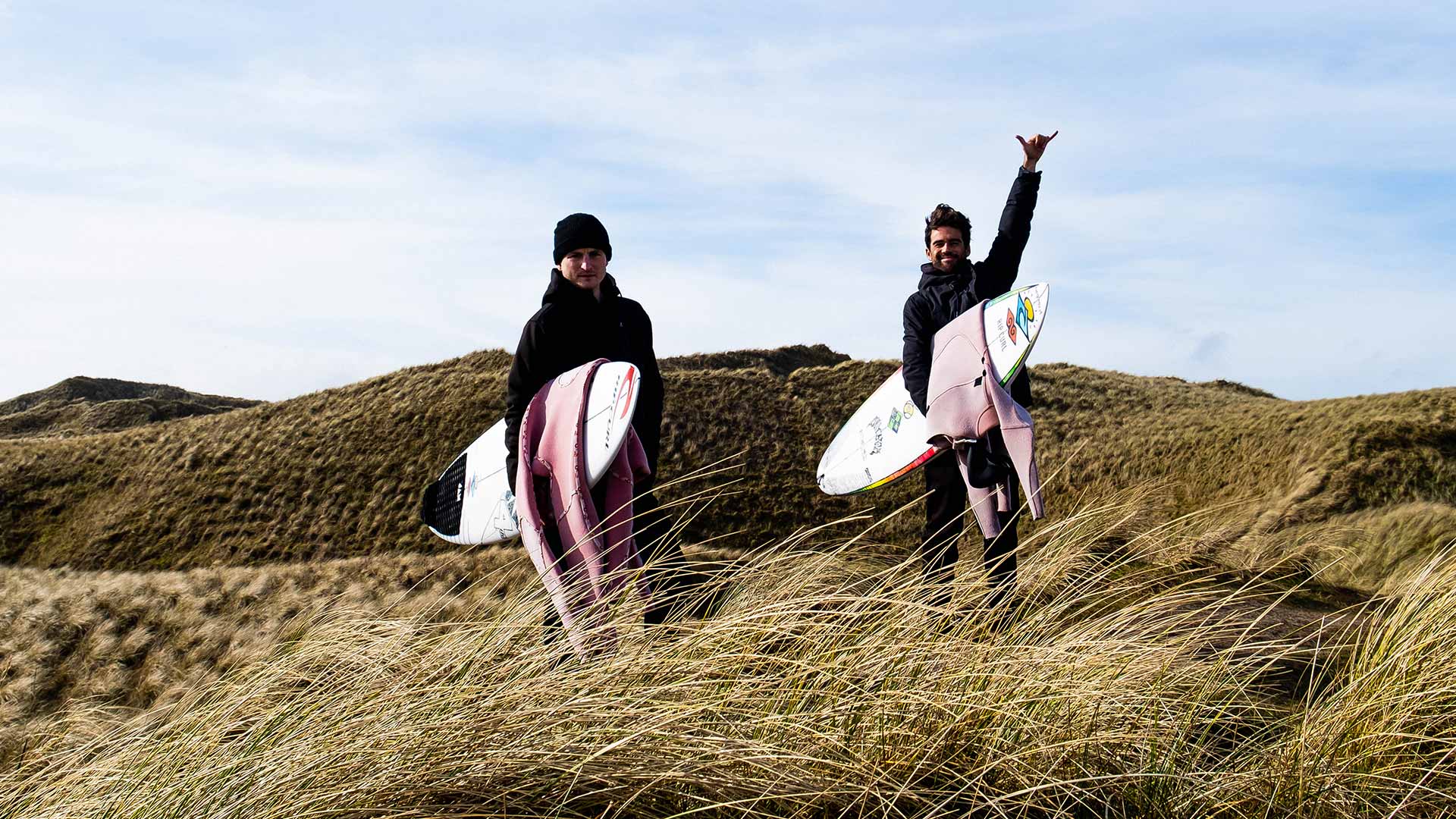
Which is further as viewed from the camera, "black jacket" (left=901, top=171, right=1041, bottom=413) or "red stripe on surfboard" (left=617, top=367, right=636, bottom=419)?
"black jacket" (left=901, top=171, right=1041, bottom=413)

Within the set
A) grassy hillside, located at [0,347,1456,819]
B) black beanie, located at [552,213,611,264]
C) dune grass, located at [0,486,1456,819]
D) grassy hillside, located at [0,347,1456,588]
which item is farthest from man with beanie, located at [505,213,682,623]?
grassy hillside, located at [0,347,1456,588]

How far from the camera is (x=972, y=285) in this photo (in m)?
5.89

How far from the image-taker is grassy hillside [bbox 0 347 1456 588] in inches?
526

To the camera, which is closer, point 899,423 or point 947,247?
point 947,247

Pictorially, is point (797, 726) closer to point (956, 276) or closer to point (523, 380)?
point (523, 380)

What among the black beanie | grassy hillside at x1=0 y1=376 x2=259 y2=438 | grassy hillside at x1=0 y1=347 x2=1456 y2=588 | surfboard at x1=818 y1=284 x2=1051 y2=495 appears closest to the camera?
the black beanie

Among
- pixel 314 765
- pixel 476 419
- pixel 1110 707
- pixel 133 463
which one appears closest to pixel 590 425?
pixel 314 765

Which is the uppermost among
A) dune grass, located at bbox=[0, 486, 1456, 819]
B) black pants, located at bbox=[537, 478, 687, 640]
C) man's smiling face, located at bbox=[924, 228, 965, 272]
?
man's smiling face, located at bbox=[924, 228, 965, 272]

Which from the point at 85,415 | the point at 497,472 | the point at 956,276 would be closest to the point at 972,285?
the point at 956,276

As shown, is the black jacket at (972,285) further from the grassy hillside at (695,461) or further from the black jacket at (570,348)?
the grassy hillside at (695,461)

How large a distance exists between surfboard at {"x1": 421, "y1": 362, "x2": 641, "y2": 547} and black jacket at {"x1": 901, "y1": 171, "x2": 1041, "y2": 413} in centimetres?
204

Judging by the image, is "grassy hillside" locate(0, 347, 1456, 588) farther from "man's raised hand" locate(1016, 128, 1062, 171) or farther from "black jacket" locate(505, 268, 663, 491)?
"black jacket" locate(505, 268, 663, 491)

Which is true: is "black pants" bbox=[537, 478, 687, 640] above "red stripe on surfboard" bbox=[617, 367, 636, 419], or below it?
below

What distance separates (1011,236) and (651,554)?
303cm
